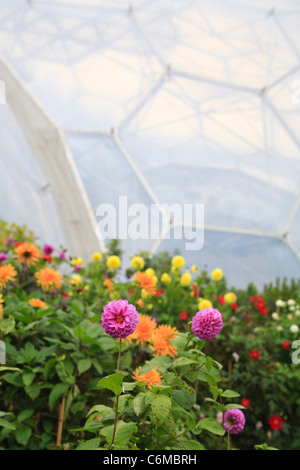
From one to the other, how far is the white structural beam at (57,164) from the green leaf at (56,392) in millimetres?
4745

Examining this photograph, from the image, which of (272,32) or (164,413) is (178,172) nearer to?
(272,32)

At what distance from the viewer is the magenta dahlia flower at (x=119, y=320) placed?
1.28 m

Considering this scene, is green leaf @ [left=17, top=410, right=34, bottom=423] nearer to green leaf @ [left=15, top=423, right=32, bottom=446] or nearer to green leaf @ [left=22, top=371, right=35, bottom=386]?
green leaf @ [left=15, top=423, right=32, bottom=446]

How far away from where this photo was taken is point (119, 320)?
4.24 ft

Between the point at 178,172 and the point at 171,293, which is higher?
the point at 178,172

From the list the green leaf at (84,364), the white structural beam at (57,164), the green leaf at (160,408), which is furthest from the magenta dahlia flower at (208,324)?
the white structural beam at (57,164)

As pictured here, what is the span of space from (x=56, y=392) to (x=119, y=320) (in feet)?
3.09

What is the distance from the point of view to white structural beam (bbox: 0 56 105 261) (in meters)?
7.09

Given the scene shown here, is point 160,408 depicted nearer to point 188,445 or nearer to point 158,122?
point 188,445

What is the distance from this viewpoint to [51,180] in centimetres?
759

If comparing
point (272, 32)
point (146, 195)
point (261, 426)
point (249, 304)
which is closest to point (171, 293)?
point (261, 426)

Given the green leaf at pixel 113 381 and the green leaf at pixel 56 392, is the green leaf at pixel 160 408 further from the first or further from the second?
the green leaf at pixel 56 392

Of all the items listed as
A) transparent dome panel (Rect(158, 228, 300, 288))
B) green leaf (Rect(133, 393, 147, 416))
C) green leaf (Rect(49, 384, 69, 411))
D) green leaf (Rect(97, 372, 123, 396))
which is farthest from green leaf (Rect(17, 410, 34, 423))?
transparent dome panel (Rect(158, 228, 300, 288))

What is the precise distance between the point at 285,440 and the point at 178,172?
4.61m
